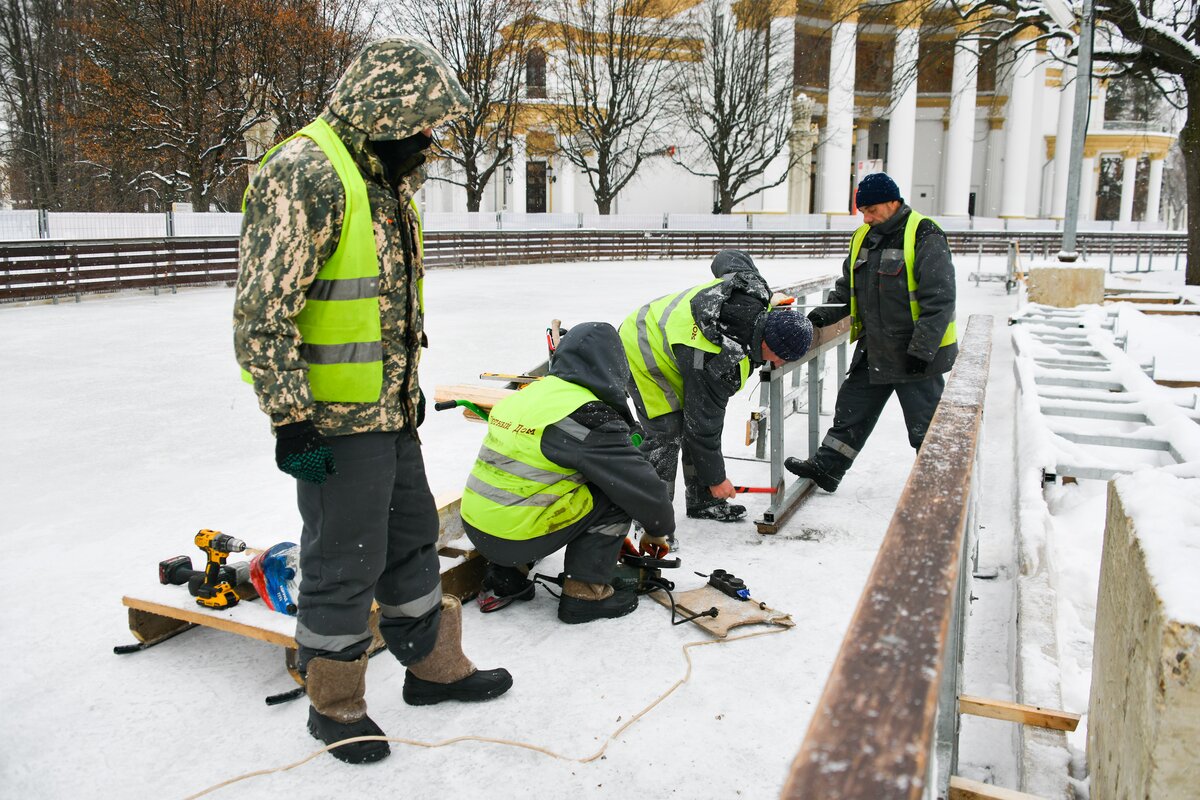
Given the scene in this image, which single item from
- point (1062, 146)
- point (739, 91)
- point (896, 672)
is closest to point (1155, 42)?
point (896, 672)

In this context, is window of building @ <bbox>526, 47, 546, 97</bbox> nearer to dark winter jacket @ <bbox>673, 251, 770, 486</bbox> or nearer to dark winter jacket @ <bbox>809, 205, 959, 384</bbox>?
dark winter jacket @ <bbox>809, 205, 959, 384</bbox>

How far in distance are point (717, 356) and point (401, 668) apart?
6.31 feet

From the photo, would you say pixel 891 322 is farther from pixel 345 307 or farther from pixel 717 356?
pixel 345 307

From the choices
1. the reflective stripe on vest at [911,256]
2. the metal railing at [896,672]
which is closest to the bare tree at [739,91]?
the reflective stripe on vest at [911,256]

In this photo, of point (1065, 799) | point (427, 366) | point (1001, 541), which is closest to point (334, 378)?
point (1065, 799)

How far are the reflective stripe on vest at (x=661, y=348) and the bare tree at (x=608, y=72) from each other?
3432cm

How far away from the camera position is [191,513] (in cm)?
480

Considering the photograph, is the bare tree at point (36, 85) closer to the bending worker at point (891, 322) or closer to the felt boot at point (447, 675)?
the bending worker at point (891, 322)

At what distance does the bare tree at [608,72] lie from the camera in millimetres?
37969

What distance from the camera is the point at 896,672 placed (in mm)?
996

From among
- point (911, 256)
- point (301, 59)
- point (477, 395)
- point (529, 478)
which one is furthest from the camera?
point (301, 59)

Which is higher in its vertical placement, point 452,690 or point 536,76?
point 536,76

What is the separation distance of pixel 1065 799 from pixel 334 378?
77.8 inches

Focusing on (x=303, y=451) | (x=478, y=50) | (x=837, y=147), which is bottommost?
(x=303, y=451)
